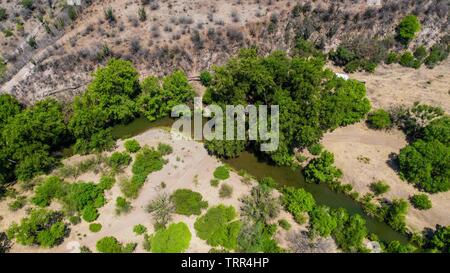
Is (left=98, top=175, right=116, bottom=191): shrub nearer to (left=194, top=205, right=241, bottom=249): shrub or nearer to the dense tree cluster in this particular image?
(left=194, top=205, right=241, bottom=249): shrub

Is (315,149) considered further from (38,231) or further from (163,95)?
(38,231)

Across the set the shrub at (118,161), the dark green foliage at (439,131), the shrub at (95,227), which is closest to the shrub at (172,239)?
the shrub at (95,227)

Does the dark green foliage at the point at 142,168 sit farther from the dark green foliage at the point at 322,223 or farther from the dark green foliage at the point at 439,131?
the dark green foliage at the point at 439,131

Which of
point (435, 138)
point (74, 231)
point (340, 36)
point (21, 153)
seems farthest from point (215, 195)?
point (340, 36)

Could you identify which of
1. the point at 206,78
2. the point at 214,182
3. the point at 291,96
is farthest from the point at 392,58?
the point at 214,182

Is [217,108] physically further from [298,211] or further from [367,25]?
[367,25]

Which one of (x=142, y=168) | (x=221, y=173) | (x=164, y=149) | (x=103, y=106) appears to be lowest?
(x=221, y=173)
